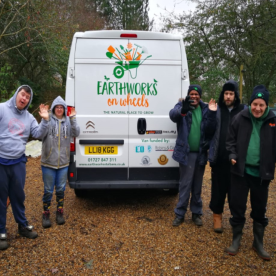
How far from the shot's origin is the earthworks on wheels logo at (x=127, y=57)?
4004 mm

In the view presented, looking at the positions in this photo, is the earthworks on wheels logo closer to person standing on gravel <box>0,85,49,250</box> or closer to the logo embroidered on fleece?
person standing on gravel <box>0,85,49,250</box>

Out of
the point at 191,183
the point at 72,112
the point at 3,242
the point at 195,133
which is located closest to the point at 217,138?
the point at 195,133

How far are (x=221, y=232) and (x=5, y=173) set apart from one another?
2.85m

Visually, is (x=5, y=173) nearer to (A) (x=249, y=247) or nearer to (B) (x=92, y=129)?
(B) (x=92, y=129)

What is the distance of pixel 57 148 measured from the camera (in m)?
3.74

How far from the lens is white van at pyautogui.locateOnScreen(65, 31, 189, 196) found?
157 inches

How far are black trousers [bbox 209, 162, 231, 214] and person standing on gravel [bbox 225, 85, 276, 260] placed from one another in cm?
34

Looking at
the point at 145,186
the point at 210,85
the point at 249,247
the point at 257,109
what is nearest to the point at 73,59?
the point at 145,186

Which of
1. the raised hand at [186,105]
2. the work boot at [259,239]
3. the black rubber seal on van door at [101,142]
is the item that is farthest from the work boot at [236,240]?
the black rubber seal on van door at [101,142]

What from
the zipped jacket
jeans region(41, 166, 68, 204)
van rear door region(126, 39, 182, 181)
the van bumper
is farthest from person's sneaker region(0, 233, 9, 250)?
the zipped jacket

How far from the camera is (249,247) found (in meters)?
3.35

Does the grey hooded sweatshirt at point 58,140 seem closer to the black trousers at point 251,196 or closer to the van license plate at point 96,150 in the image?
the van license plate at point 96,150

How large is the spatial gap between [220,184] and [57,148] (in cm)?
223

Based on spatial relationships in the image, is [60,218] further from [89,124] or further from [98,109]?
[98,109]
